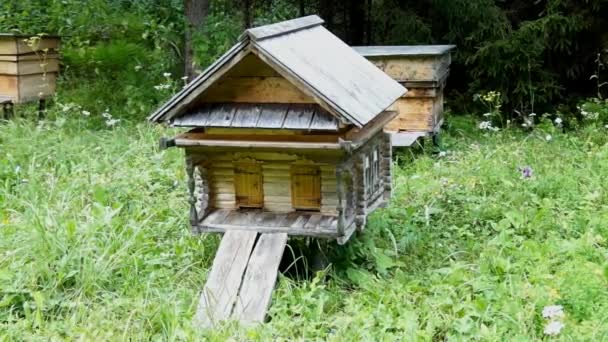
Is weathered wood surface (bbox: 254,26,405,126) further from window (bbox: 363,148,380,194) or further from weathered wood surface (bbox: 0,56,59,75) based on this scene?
weathered wood surface (bbox: 0,56,59,75)

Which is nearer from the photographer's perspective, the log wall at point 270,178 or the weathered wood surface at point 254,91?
the weathered wood surface at point 254,91

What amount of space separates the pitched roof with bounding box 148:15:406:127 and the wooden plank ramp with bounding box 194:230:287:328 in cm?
87

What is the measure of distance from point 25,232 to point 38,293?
92cm

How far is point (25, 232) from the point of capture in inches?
206

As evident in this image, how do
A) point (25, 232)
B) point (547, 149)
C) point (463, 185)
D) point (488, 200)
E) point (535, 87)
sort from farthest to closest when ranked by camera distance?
point (535, 87) → point (547, 149) → point (463, 185) → point (488, 200) → point (25, 232)

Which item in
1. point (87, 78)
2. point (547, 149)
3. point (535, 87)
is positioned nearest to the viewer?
point (547, 149)

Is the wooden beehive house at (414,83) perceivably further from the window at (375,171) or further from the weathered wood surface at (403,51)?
the window at (375,171)

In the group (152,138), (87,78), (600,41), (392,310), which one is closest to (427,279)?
(392,310)

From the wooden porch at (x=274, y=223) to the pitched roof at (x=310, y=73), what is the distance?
2.26 ft

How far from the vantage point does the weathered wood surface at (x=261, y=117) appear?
4415mm

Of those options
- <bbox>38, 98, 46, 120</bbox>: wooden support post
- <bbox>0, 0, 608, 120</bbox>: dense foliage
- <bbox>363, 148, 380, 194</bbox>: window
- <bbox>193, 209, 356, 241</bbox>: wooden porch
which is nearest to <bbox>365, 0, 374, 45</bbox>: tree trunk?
<bbox>0, 0, 608, 120</bbox>: dense foliage

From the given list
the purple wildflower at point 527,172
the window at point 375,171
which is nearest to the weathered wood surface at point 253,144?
the window at point 375,171

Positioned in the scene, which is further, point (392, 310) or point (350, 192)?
point (350, 192)

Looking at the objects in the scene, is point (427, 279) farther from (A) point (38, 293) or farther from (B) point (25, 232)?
(B) point (25, 232)
